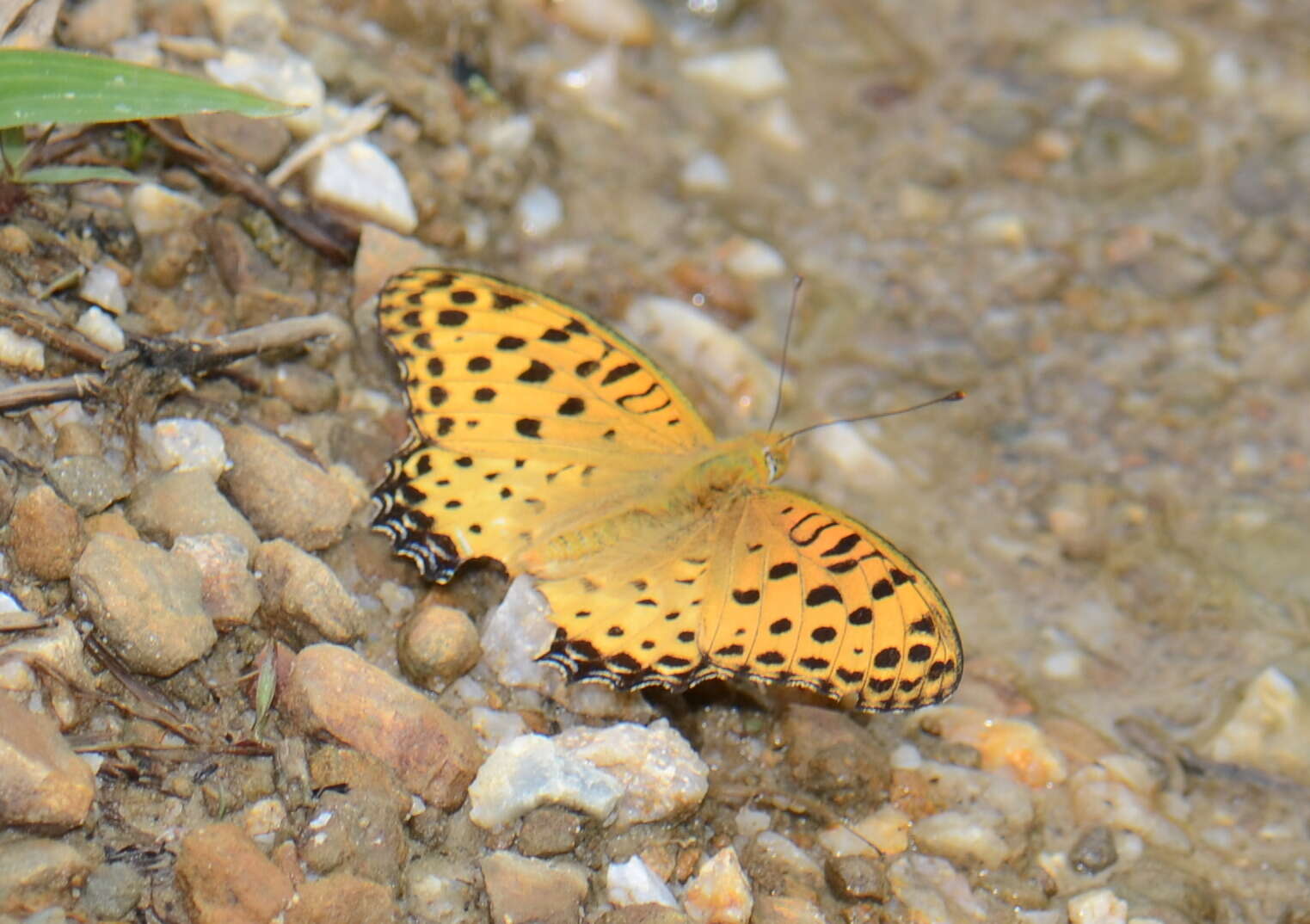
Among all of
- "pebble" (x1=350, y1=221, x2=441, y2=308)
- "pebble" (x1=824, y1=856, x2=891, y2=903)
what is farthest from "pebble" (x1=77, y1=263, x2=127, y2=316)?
"pebble" (x1=824, y1=856, x2=891, y2=903)

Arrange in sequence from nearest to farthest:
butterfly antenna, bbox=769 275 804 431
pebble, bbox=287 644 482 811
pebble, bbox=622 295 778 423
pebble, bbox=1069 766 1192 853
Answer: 1. pebble, bbox=287 644 482 811
2. pebble, bbox=1069 766 1192 853
3. butterfly antenna, bbox=769 275 804 431
4. pebble, bbox=622 295 778 423

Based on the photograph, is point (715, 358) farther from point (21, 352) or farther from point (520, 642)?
point (21, 352)

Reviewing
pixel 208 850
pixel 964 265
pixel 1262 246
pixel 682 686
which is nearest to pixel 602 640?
pixel 682 686

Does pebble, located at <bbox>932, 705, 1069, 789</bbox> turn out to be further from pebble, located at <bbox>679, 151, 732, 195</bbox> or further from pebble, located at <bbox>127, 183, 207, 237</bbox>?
pebble, located at <bbox>127, 183, 207, 237</bbox>

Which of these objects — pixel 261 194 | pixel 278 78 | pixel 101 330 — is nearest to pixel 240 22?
pixel 278 78

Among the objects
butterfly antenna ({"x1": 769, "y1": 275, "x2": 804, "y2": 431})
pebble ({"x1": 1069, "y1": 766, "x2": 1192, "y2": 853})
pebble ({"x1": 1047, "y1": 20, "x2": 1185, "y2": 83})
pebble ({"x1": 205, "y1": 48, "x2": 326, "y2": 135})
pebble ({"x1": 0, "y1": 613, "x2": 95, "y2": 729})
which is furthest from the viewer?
pebble ({"x1": 1047, "y1": 20, "x2": 1185, "y2": 83})
